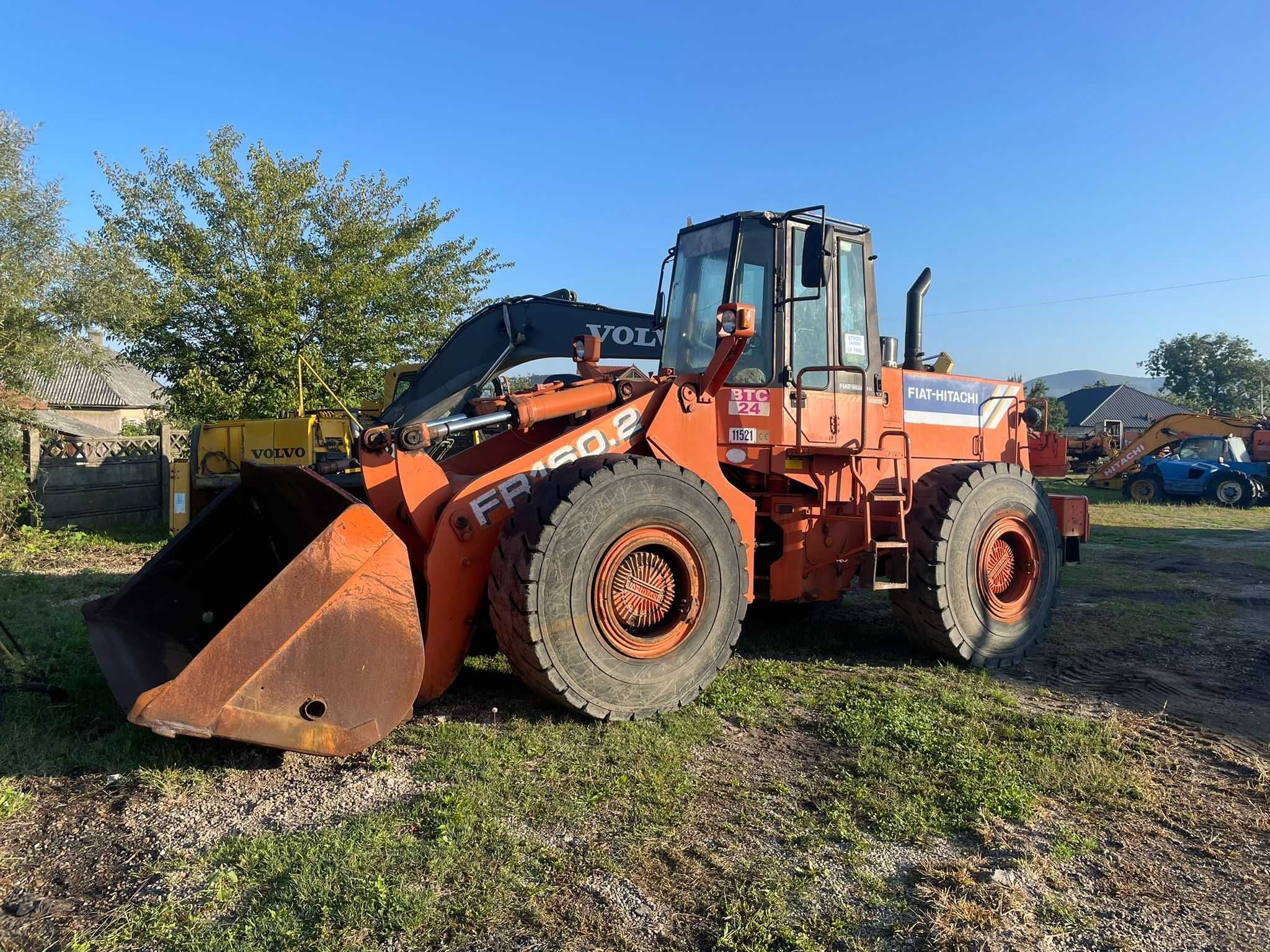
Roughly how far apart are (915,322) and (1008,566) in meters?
1.96

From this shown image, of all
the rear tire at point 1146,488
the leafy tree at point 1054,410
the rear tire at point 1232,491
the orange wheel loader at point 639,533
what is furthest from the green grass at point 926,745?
the leafy tree at point 1054,410

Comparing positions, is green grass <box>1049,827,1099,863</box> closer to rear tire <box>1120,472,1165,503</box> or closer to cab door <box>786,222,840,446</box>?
cab door <box>786,222,840,446</box>

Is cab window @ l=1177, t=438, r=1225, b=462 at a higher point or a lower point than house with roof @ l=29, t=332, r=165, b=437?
lower

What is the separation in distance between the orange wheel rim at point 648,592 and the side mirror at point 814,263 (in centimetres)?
191

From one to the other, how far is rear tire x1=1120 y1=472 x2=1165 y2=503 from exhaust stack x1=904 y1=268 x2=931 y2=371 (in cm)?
2019

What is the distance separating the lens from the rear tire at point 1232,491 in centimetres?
2222

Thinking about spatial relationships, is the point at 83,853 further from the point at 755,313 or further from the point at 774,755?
the point at 755,313

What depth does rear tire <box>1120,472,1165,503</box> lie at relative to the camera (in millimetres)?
23609

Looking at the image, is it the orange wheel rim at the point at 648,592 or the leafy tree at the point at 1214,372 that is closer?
the orange wheel rim at the point at 648,592

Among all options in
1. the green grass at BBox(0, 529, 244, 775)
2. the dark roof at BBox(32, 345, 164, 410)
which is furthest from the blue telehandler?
the dark roof at BBox(32, 345, 164, 410)

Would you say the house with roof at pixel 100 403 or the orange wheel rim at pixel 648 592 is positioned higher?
the house with roof at pixel 100 403

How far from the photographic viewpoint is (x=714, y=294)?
609 cm

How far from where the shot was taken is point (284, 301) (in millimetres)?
16156

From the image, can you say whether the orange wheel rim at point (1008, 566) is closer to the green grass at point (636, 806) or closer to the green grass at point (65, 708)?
the green grass at point (636, 806)
